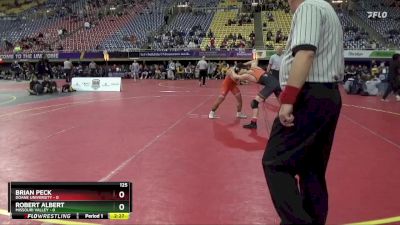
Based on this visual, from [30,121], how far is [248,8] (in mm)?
30309

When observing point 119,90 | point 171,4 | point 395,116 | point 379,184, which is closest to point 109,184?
point 379,184

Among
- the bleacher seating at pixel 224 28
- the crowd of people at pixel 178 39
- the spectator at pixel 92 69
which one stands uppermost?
the bleacher seating at pixel 224 28

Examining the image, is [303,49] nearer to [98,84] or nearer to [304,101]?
[304,101]

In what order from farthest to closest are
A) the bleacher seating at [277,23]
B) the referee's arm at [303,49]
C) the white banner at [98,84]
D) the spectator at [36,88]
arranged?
Result: 1. the bleacher seating at [277,23]
2. the white banner at [98,84]
3. the spectator at [36,88]
4. the referee's arm at [303,49]

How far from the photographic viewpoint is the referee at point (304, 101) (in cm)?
258

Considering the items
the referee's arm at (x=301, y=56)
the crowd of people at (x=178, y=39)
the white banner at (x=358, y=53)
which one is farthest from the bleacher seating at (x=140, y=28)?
the referee's arm at (x=301, y=56)

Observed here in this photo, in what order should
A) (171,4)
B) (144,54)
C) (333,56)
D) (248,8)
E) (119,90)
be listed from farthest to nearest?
(171,4)
(248,8)
(144,54)
(119,90)
(333,56)

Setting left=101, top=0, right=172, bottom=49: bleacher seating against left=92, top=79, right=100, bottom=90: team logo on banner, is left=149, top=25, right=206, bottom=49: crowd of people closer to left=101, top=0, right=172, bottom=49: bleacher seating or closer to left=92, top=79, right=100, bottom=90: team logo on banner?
left=101, top=0, right=172, bottom=49: bleacher seating

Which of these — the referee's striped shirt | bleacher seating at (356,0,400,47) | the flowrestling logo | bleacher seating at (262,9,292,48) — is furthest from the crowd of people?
the referee's striped shirt

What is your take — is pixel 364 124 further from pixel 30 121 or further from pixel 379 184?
pixel 30 121

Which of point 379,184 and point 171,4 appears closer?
point 379,184

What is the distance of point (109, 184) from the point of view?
3.23m

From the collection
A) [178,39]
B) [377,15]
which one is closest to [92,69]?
[178,39]
